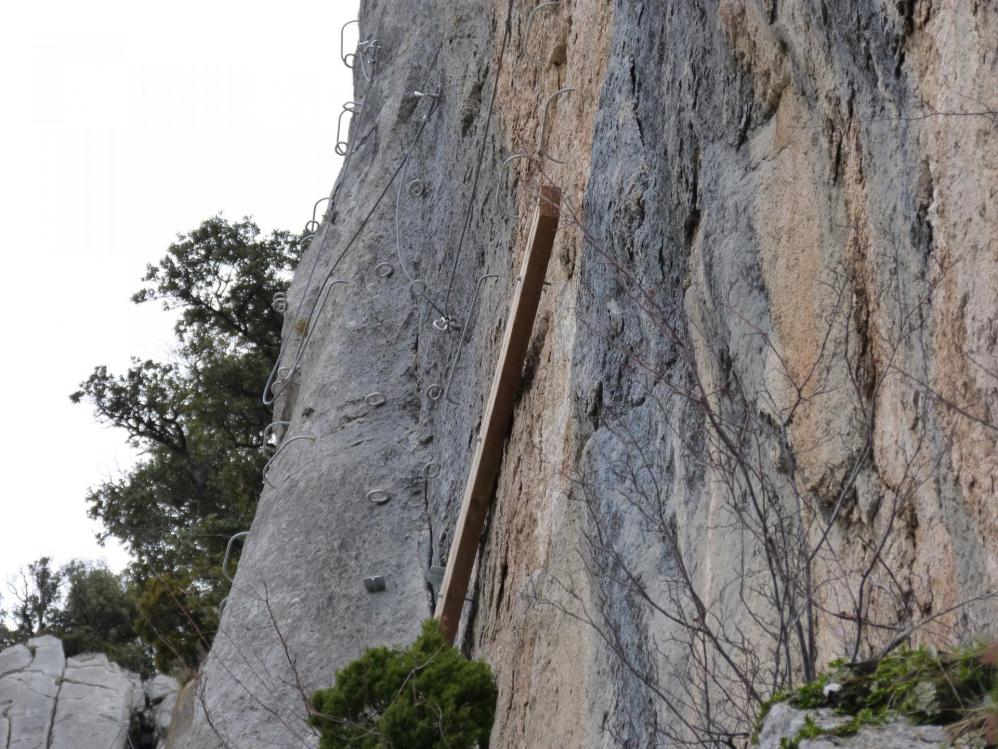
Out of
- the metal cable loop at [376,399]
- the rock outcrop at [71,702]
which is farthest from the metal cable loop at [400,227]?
the rock outcrop at [71,702]

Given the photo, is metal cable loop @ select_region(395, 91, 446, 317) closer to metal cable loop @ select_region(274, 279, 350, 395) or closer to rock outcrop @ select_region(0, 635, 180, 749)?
metal cable loop @ select_region(274, 279, 350, 395)

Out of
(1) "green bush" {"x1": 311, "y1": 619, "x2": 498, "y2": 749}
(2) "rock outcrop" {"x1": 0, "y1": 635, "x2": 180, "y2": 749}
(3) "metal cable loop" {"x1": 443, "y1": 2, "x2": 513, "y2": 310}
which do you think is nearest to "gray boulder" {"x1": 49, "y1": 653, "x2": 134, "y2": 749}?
(2) "rock outcrop" {"x1": 0, "y1": 635, "x2": 180, "y2": 749}

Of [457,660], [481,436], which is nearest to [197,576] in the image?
[481,436]

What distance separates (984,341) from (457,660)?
3444 millimetres

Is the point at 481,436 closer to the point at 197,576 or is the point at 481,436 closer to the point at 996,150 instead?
the point at 996,150

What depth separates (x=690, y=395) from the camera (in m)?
4.38

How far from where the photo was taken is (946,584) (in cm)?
363

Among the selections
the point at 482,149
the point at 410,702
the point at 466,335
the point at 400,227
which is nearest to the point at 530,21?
the point at 482,149

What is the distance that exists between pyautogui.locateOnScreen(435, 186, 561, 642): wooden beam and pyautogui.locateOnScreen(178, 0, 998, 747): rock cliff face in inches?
4.3

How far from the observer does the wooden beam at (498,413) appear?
7273mm

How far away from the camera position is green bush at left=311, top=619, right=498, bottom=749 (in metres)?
5.90

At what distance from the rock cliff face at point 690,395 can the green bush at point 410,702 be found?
271 millimetres

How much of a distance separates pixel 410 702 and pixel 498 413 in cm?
203

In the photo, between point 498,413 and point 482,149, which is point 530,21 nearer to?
point 482,149
